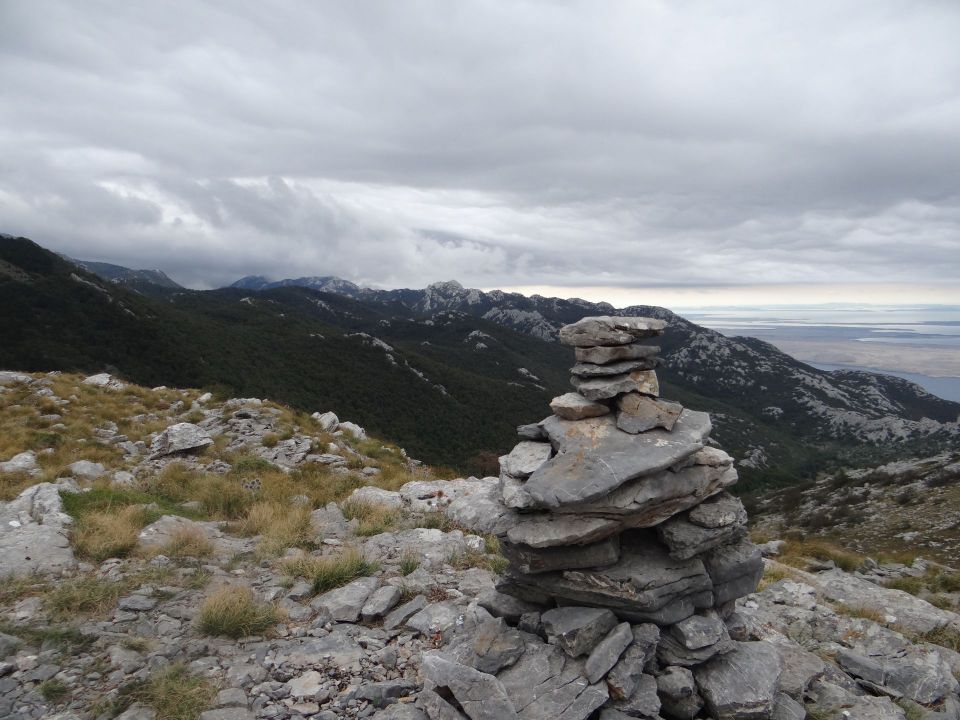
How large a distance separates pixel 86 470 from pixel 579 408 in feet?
52.2

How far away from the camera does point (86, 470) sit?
49.2ft

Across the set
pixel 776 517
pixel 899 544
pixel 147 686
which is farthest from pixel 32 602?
pixel 776 517

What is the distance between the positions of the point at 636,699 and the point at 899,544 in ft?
113

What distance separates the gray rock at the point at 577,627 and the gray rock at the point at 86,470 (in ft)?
49.4

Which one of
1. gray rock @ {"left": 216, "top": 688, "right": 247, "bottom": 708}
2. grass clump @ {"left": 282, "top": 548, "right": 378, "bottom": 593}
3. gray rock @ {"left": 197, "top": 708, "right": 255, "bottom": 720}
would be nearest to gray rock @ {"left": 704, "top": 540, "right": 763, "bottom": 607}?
grass clump @ {"left": 282, "top": 548, "right": 378, "bottom": 593}

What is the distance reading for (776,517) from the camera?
52.0 meters

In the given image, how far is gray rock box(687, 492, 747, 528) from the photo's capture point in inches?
307

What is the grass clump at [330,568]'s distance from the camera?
988 centimetres

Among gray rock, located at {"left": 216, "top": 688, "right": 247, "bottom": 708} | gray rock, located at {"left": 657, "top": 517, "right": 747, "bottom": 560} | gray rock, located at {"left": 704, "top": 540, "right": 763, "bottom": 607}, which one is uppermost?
gray rock, located at {"left": 657, "top": 517, "right": 747, "bottom": 560}

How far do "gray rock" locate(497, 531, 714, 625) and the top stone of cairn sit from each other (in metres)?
3.51

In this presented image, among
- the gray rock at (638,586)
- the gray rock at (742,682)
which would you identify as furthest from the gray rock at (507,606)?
the gray rock at (742,682)

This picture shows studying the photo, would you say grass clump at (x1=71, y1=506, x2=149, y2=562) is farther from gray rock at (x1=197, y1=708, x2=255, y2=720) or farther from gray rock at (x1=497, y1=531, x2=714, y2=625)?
gray rock at (x1=497, y1=531, x2=714, y2=625)

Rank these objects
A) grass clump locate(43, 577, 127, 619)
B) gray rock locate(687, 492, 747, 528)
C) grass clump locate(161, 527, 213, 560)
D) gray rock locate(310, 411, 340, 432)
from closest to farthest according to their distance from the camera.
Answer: gray rock locate(687, 492, 747, 528) < grass clump locate(43, 577, 127, 619) < grass clump locate(161, 527, 213, 560) < gray rock locate(310, 411, 340, 432)

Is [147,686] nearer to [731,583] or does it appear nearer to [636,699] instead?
[636,699]
